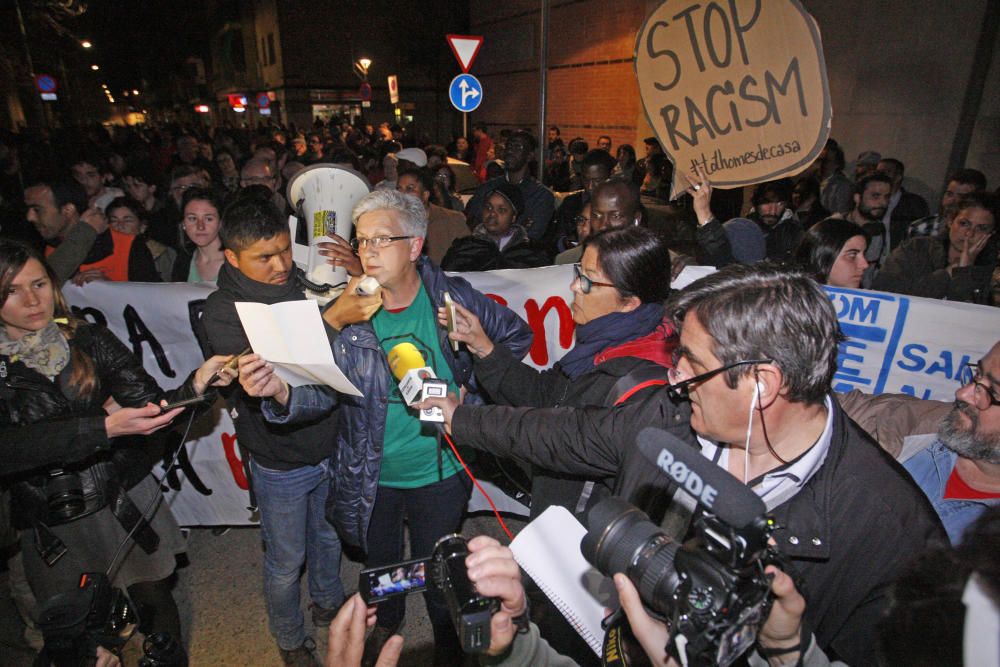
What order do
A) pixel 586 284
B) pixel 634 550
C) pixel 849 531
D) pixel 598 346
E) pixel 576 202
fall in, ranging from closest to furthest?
pixel 634 550 < pixel 849 531 < pixel 598 346 < pixel 586 284 < pixel 576 202

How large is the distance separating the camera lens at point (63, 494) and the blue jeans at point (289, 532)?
2.08ft

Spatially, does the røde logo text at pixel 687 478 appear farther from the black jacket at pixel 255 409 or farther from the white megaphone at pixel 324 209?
the white megaphone at pixel 324 209

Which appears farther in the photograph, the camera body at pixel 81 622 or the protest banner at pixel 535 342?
the protest banner at pixel 535 342

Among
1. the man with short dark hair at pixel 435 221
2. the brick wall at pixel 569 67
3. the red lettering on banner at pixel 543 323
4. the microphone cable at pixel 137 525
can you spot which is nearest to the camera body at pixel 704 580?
the microphone cable at pixel 137 525

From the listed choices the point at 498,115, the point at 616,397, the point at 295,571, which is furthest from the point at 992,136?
the point at 498,115

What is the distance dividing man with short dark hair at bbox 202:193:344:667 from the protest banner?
0.89 meters

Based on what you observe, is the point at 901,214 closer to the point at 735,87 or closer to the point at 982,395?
the point at 735,87

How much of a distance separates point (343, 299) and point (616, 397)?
1.15 metres

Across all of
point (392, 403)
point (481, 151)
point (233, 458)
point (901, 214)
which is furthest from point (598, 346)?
point (481, 151)

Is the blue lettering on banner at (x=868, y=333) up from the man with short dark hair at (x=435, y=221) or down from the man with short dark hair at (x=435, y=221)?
down

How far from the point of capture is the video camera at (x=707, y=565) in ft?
2.79

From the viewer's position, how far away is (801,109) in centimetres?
304

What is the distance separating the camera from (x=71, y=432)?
6.62 ft

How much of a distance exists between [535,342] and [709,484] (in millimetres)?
2553
